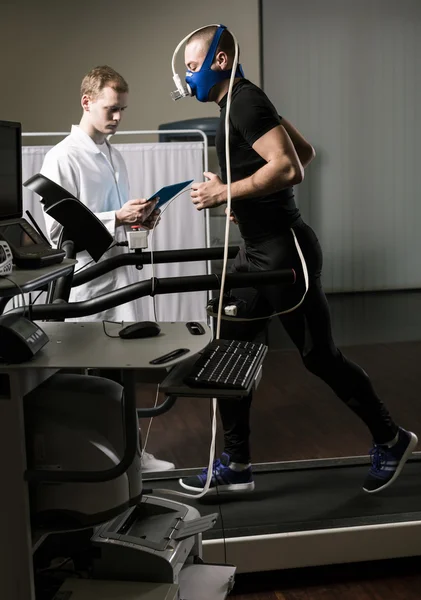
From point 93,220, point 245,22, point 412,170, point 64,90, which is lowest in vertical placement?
point 93,220

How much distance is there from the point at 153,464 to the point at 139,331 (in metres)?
1.39

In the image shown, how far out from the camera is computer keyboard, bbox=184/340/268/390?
1560 mm

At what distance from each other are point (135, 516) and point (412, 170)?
19.3 ft

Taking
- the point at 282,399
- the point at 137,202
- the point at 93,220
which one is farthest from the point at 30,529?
the point at 282,399

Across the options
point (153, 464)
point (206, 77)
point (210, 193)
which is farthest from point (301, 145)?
point (153, 464)

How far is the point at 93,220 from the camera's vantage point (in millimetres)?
2061

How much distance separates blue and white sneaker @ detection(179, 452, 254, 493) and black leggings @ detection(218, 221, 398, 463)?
1.7 inches

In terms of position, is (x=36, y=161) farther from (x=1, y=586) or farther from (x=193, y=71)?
(x=1, y=586)

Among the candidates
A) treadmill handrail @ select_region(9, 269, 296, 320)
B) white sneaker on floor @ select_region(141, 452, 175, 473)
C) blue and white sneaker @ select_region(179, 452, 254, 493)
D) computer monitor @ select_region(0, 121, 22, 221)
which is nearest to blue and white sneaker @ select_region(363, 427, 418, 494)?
blue and white sneaker @ select_region(179, 452, 254, 493)

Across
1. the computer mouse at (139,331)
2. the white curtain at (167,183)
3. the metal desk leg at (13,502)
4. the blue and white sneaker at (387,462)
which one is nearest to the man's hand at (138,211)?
the computer mouse at (139,331)

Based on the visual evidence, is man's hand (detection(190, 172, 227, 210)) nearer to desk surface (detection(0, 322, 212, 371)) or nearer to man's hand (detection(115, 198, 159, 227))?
man's hand (detection(115, 198, 159, 227))

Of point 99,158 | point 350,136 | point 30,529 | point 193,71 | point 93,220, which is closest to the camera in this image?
point 30,529

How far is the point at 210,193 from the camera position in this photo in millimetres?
2186

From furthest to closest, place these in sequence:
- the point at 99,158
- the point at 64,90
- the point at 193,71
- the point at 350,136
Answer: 1. the point at 350,136
2. the point at 64,90
3. the point at 99,158
4. the point at 193,71
